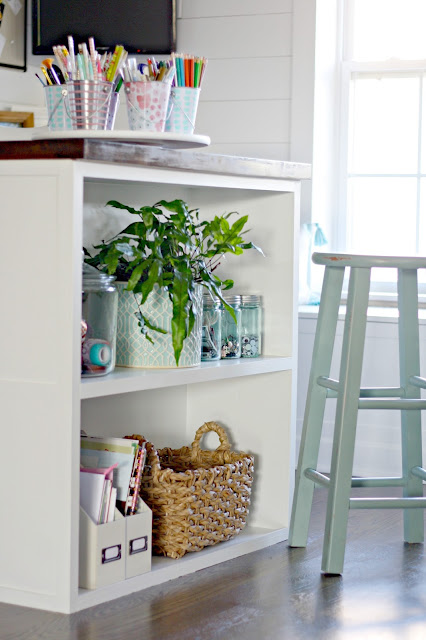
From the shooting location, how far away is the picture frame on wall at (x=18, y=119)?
3754 millimetres

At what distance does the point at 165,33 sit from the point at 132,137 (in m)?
1.83

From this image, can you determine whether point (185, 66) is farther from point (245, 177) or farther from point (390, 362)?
point (390, 362)

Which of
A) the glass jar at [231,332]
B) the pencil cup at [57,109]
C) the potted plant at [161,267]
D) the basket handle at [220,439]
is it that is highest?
the pencil cup at [57,109]

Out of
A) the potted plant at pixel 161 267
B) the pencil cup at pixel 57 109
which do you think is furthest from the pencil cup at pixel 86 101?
the potted plant at pixel 161 267

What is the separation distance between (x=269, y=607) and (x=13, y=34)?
266 centimetres

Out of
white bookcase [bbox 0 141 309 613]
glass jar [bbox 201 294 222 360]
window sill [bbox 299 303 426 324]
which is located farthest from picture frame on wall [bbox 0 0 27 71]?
glass jar [bbox 201 294 222 360]

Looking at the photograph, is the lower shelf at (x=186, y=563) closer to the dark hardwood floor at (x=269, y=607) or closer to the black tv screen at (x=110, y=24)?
the dark hardwood floor at (x=269, y=607)

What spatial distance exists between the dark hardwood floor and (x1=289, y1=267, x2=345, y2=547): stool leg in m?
0.07

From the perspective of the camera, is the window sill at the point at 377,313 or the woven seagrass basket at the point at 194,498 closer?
the woven seagrass basket at the point at 194,498

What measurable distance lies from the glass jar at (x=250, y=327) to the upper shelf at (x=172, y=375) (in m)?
0.03

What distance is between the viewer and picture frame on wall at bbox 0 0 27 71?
12.8 ft

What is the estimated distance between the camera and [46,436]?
77.9 inches

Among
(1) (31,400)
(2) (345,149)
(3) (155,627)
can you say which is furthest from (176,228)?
(2) (345,149)

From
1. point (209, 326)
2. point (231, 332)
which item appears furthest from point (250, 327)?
point (209, 326)
